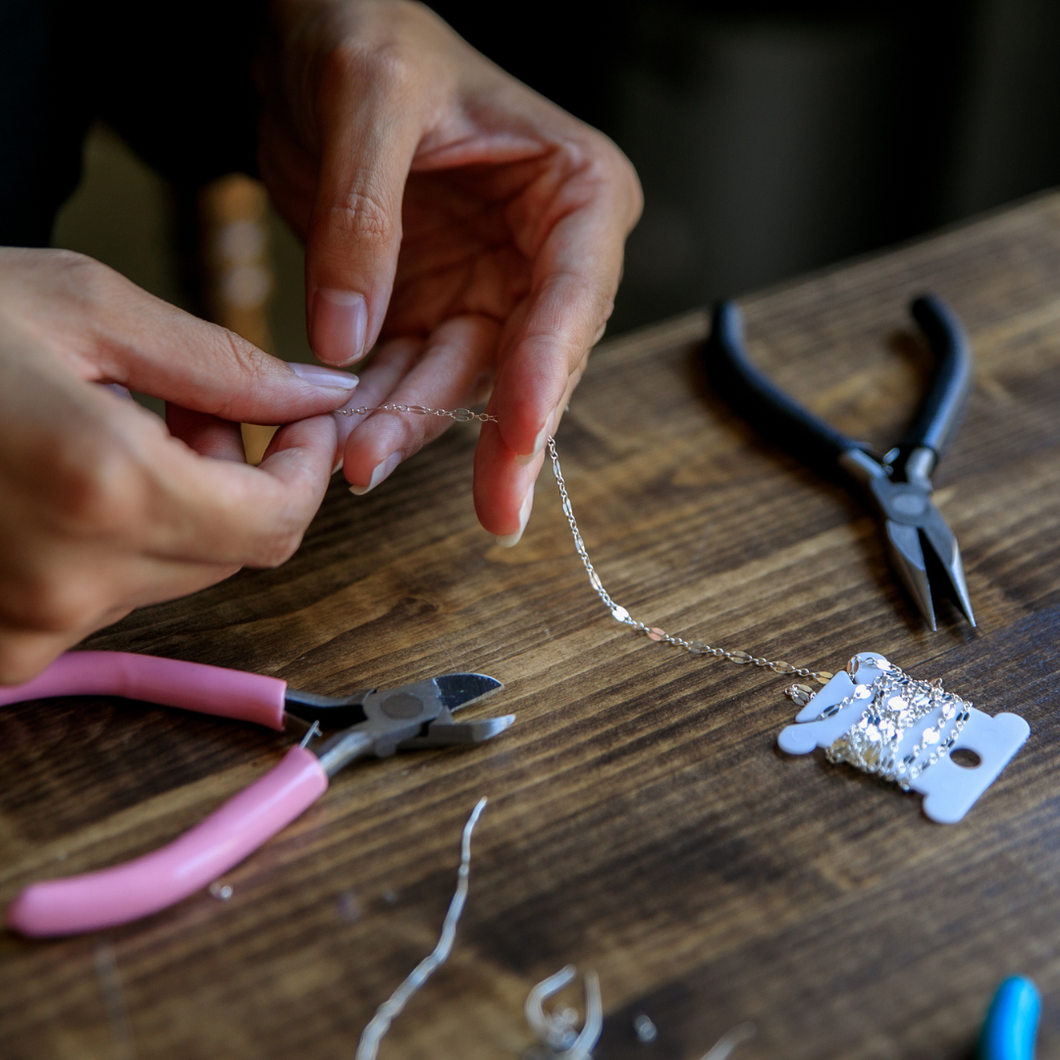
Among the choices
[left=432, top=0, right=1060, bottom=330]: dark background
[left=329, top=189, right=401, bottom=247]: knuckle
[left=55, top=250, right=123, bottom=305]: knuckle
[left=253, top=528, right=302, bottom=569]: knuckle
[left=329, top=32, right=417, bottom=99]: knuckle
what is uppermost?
[left=329, top=32, right=417, bottom=99]: knuckle

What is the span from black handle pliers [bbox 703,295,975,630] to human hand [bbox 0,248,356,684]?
0.43m

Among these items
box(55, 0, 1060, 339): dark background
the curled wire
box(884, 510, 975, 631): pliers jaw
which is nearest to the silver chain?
box(884, 510, 975, 631): pliers jaw

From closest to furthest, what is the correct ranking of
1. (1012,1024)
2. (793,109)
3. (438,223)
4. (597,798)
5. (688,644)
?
(1012,1024) < (597,798) < (688,644) < (438,223) < (793,109)

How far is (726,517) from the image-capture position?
90 centimetres

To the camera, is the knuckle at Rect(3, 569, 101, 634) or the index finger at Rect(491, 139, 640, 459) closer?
the knuckle at Rect(3, 569, 101, 634)

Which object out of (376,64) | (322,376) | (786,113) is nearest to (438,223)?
(376,64)

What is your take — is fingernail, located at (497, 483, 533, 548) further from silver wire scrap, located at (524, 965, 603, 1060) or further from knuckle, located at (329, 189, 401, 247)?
silver wire scrap, located at (524, 965, 603, 1060)

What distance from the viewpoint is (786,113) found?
2.21m

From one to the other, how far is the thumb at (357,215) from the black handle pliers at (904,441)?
0.36m

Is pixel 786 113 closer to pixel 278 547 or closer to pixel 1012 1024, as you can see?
pixel 278 547

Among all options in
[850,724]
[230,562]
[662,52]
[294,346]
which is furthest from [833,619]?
[294,346]

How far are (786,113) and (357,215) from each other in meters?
1.63

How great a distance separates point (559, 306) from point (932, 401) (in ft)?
1.18

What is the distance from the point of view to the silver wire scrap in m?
0.54
